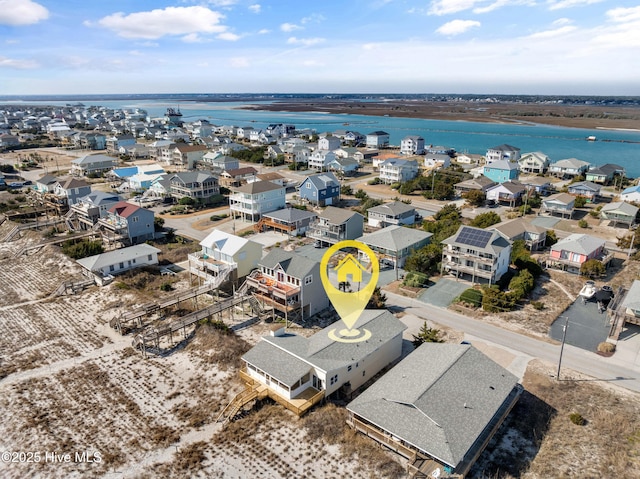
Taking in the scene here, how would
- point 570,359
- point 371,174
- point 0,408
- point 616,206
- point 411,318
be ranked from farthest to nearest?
point 371,174 < point 616,206 < point 411,318 < point 570,359 < point 0,408

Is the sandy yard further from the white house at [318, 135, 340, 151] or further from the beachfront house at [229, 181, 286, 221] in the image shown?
the white house at [318, 135, 340, 151]

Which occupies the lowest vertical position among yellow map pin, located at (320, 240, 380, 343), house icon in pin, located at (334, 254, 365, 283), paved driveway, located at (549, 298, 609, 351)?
paved driveway, located at (549, 298, 609, 351)

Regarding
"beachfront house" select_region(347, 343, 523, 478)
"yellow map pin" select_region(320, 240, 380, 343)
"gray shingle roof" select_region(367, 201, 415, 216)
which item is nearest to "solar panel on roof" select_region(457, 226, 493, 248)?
"yellow map pin" select_region(320, 240, 380, 343)

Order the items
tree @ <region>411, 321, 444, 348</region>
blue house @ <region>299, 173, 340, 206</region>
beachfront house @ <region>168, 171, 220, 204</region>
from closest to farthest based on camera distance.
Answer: tree @ <region>411, 321, 444, 348</region>
blue house @ <region>299, 173, 340, 206</region>
beachfront house @ <region>168, 171, 220, 204</region>

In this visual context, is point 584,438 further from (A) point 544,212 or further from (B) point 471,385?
(A) point 544,212

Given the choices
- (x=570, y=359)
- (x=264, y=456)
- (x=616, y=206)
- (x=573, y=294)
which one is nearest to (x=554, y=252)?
(x=573, y=294)

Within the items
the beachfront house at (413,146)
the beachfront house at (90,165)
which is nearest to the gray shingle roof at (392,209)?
the beachfront house at (413,146)

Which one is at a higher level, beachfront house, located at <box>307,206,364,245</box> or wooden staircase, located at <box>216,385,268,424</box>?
beachfront house, located at <box>307,206,364,245</box>

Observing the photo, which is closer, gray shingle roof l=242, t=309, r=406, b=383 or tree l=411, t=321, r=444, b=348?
gray shingle roof l=242, t=309, r=406, b=383
